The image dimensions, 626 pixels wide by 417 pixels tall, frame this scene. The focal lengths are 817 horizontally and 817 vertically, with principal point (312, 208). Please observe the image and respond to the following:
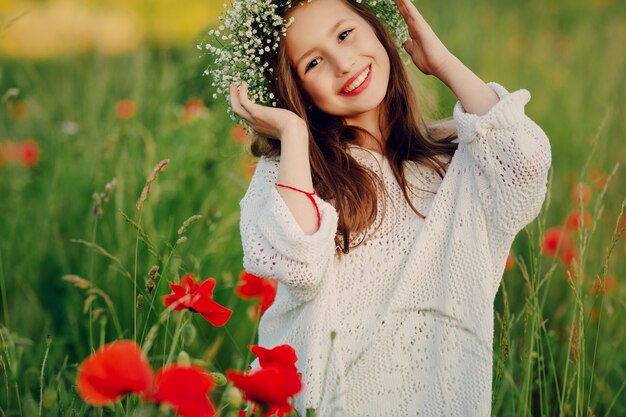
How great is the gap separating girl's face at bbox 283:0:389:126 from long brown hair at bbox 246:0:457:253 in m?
0.04

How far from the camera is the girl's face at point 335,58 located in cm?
191

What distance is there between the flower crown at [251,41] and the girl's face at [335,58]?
0.05 metres

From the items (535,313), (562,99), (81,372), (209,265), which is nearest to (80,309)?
(209,265)

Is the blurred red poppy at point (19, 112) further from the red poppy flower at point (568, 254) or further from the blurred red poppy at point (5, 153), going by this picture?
the red poppy flower at point (568, 254)

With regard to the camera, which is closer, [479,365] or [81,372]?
[81,372]

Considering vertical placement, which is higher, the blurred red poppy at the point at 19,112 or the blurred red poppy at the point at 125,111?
the blurred red poppy at the point at 125,111

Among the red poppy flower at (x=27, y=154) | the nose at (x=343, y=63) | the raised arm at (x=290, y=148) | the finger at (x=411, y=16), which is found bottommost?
the red poppy flower at (x=27, y=154)

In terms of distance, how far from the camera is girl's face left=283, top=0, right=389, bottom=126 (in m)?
1.91

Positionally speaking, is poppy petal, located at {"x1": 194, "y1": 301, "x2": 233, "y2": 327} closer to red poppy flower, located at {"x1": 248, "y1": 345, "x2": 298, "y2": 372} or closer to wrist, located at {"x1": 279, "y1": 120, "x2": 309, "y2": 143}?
red poppy flower, located at {"x1": 248, "y1": 345, "x2": 298, "y2": 372}

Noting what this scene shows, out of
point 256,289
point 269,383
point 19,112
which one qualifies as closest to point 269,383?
point 269,383

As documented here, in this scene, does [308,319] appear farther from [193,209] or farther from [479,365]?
[193,209]

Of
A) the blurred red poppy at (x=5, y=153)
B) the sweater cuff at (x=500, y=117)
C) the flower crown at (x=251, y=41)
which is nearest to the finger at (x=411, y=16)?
the flower crown at (x=251, y=41)

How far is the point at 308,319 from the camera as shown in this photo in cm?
179

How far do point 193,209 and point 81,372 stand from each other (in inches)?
74.7
